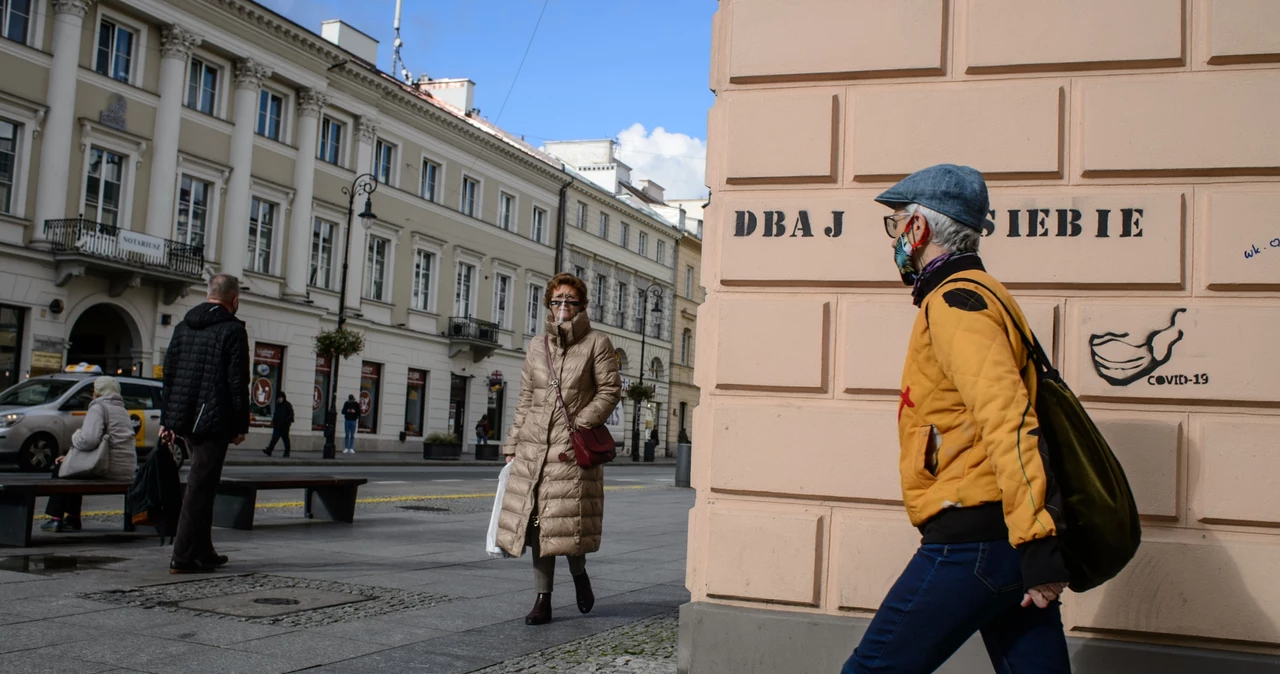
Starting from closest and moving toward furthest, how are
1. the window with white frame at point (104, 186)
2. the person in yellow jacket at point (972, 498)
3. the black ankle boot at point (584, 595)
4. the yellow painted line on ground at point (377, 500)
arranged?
the person in yellow jacket at point (972, 498), the black ankle boot at point (584, 595), the yellow painted line on ground at point (377, 500), the window with white frame at point (104, 186)

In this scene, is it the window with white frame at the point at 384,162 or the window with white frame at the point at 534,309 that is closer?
the window with white frame at the point at 384,162

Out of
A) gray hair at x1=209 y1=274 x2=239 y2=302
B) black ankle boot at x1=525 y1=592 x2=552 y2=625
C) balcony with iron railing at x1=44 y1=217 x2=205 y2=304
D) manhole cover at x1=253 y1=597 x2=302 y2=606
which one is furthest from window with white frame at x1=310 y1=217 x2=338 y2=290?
black ankle boot at x1=525 y1=592 x2=552 y2=625

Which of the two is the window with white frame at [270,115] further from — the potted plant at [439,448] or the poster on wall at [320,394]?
the potted plant at [439,448]

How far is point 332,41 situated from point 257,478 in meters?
29.2

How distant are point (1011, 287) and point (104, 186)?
27.4 metres

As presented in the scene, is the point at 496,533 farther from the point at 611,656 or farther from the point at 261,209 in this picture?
the point at 261,209

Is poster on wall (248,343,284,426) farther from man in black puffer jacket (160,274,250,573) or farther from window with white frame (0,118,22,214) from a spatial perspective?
man in black puffer jacket (160,274,250,573)

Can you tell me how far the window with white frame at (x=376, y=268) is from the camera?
125 feet

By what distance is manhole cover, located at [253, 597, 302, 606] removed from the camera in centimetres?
623

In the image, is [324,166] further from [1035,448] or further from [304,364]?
[1035,448]

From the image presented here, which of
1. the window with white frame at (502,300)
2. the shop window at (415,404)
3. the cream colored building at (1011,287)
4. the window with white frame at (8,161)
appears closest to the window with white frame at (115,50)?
the window with white frame at (8,161)

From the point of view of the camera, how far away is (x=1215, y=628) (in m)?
4.55

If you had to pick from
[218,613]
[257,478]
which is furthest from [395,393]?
[218,613]

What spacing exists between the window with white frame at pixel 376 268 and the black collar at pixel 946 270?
36064mm
